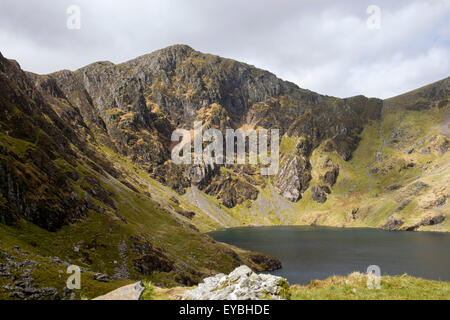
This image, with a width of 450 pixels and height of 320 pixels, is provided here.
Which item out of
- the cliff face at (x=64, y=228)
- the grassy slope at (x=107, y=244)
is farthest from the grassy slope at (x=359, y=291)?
the cliff face at (x=64, y=228)

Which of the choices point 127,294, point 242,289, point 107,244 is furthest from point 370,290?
point 107,244

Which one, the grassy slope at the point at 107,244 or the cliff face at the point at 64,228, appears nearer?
the grassy slope at the point at 107,244

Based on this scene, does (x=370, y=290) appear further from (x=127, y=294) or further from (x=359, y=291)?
(x=127, y=294)

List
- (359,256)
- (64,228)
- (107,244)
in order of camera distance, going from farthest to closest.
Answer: (359,256)
(107,244)
(64,228)

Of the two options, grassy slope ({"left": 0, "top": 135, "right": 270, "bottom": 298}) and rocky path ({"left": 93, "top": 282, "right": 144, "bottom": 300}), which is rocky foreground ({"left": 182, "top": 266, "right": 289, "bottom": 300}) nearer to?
rocky path ({"left": 93, "top": 282, "right": 144, "bottom": 300})

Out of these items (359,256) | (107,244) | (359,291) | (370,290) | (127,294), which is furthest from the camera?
(359,256)

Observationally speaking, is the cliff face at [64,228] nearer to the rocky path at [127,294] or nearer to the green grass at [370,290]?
the rocky path at [127,294]

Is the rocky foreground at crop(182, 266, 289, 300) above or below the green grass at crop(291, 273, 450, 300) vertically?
above

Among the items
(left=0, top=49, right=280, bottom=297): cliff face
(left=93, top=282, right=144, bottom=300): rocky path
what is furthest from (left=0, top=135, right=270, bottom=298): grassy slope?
(left=93, top=282, right=144, bottom=300): rocky path

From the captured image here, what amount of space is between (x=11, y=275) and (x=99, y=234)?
1629 inches

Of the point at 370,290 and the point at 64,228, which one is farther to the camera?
the point at 64,228

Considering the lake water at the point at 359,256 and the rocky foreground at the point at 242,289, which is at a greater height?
the rocky foreground at the point at 242,289

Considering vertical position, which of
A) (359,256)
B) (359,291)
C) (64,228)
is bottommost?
(359,256)
